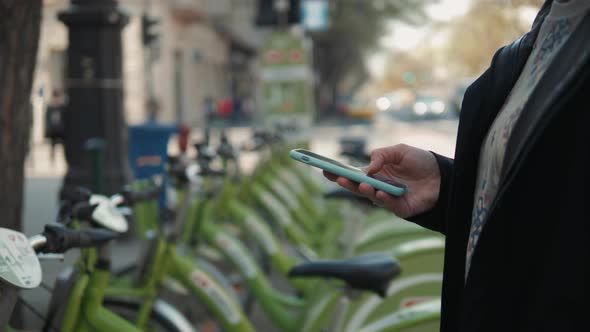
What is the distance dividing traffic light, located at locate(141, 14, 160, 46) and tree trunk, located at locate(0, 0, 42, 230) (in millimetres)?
9731

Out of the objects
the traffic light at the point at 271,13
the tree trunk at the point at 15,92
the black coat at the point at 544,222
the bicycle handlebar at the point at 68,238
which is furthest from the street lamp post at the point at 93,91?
the black coat at the point at 544,222

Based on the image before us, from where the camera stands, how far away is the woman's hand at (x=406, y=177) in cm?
172

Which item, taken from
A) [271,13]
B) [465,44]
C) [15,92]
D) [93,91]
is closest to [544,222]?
[15,92]

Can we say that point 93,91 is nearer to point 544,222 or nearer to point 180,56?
point 544,222

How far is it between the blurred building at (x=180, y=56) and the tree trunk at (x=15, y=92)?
1203 centimetres

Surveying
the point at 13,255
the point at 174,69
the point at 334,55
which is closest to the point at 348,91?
the point at 334,55

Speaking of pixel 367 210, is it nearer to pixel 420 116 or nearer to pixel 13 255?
pixel 13 255

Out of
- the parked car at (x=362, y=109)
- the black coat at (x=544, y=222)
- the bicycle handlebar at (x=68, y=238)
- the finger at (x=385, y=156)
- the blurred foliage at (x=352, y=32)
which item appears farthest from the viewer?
the parked car at (x=362, y=109)

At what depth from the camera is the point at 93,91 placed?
24.9 ft

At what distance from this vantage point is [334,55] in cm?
4738

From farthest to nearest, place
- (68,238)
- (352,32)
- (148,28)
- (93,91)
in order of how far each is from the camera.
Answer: (352,32)
(148,28)
(93,91)
(68,238)

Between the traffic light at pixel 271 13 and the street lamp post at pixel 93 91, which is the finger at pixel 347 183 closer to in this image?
the street lamp post at pixel 93 91

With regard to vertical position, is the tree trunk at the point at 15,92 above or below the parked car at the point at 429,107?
above

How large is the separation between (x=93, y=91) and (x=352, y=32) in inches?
1313
